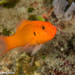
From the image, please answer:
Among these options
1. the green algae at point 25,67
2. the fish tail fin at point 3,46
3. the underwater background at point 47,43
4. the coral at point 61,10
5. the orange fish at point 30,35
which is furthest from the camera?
the coral at point 61,10

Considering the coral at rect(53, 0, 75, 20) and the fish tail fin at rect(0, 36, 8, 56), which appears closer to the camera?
the fish tail fin at rect(0, 36, 8, 56)

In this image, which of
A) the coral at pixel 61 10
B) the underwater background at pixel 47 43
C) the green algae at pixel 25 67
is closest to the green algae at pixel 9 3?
the underwater background at pixel 47 43

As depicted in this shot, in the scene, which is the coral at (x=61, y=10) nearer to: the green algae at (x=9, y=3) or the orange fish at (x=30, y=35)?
the green algae at (x=9, y=3)

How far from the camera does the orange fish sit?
1.82 metres

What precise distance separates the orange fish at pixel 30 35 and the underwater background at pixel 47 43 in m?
0.46

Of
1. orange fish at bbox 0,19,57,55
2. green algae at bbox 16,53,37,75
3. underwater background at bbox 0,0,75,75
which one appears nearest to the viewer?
orange fish at bbox 0,19,57,55

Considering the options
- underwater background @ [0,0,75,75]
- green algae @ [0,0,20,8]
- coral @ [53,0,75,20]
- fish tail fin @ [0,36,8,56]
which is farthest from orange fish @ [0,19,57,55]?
green algae @ [0,0,20,8]

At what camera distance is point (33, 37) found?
1936 mm

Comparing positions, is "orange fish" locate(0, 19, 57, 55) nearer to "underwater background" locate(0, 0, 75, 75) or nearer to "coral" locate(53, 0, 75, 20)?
"underwater background" locate(0, 0, 75, 75)

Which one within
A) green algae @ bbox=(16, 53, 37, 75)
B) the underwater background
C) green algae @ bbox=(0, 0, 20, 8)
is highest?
green algae @ bbox=(0, 0, 20, 8)

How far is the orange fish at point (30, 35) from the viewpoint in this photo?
1.82m

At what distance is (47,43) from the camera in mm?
3322

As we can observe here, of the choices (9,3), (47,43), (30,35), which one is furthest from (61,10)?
(30,35)

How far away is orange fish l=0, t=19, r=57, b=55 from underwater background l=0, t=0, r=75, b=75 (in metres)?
0.46
